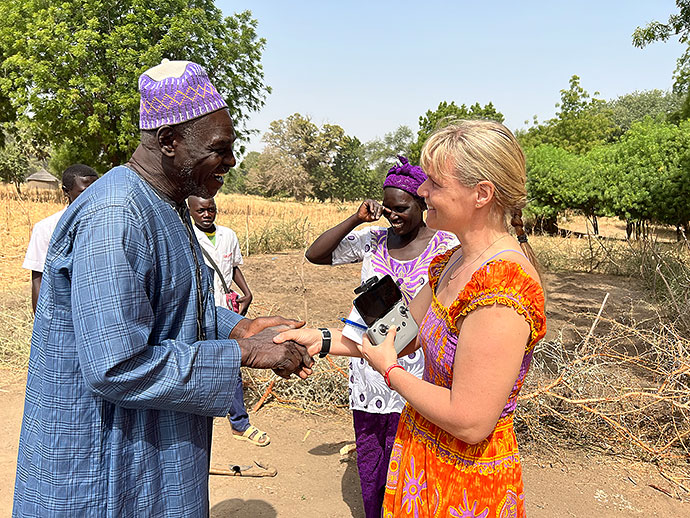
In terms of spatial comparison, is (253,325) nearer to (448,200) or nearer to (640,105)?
(448,200)

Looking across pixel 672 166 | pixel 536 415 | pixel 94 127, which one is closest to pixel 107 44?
pixel 94 127

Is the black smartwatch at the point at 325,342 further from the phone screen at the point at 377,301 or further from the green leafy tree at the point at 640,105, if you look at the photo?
the green leafy tree at the point at 640,105

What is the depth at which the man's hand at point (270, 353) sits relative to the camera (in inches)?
66.9

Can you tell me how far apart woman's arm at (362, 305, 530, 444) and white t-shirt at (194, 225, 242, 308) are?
2995 millimetres

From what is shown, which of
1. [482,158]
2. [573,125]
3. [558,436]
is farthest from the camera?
[573,125]

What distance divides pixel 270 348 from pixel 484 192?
861 millimetres

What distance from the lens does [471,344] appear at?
147 centimetres

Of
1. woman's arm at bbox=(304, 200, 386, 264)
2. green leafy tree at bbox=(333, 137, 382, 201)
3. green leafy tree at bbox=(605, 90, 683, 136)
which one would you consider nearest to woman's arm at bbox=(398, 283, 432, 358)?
woman's arm at bbox=(304, 200, 386, 264)

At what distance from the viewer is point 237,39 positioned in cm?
2336

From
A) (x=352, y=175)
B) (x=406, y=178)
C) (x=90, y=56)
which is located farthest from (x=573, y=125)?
(x=406, y=178)

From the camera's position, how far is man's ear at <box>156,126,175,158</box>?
5.24 ft

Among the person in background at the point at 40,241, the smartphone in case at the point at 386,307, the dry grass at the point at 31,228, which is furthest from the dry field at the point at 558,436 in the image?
the dry grass at the point at 31,228

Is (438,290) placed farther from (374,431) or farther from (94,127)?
(94,127)

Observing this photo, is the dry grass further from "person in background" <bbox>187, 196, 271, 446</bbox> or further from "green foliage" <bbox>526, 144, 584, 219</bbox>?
"green foliage" <bbox>526, 144, 584, 219</bbox>
